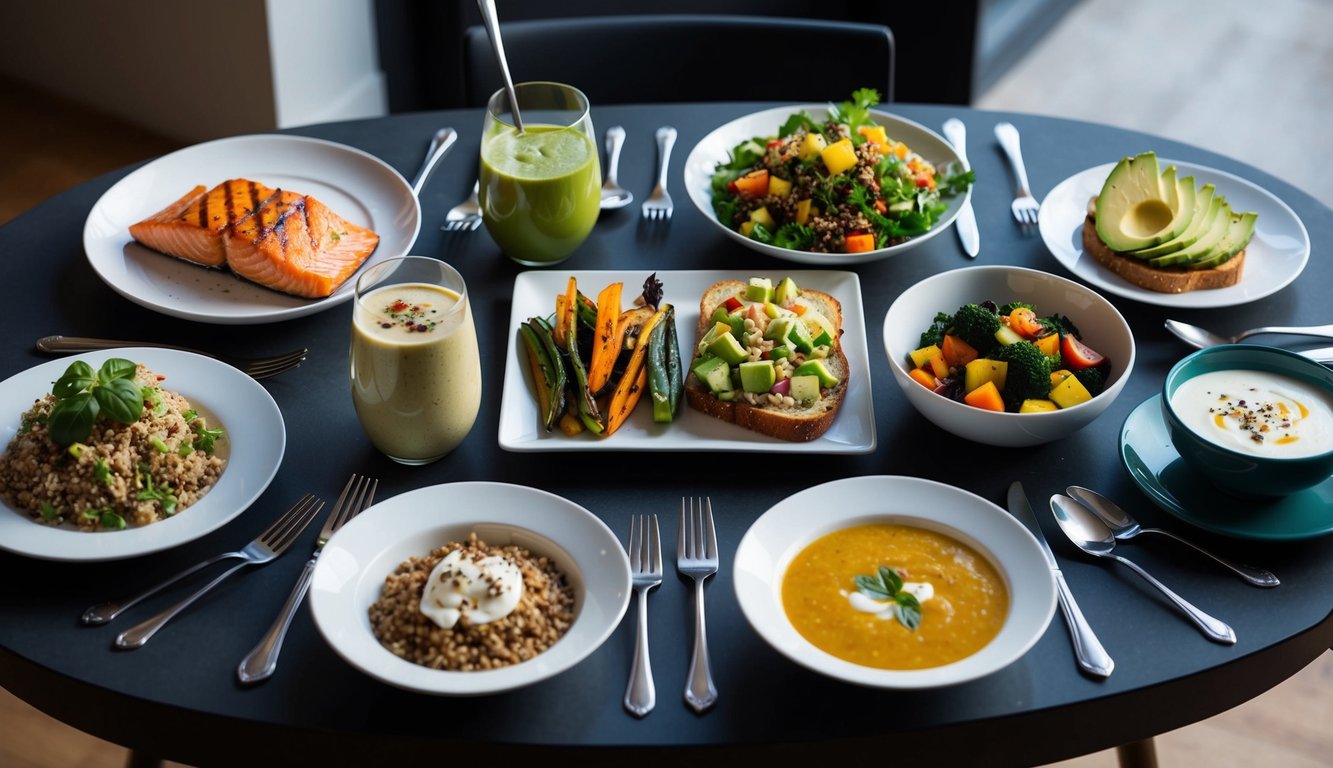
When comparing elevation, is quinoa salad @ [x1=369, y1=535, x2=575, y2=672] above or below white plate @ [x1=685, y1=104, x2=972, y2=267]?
below

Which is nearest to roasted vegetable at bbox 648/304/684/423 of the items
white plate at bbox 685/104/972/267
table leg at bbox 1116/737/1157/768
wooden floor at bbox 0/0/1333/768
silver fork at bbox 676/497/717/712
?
silver fork at bbox 676/497/717/712

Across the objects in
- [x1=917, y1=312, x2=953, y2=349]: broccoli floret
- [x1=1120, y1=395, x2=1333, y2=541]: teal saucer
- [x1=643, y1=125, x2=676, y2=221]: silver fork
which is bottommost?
[x1=1120, y1=395, x2=1333, y2=541]: teal saucer

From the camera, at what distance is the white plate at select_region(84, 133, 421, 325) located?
2.05 meters

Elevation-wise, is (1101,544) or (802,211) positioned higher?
(802,211)

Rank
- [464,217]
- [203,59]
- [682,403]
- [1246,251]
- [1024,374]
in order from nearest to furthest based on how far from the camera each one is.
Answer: [1024,374] < [682,403] < [1246,251] < [464,217] < [203,59]

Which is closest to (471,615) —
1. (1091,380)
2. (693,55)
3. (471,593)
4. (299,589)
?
(471,593)

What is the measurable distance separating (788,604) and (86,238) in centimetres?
150

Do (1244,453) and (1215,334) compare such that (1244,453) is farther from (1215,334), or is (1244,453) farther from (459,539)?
(459,539)

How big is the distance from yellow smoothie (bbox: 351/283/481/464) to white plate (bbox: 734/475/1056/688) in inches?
20.4

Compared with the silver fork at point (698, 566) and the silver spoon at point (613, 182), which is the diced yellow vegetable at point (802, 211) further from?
the silver fork at point (698, 566)

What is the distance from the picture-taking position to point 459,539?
158cm

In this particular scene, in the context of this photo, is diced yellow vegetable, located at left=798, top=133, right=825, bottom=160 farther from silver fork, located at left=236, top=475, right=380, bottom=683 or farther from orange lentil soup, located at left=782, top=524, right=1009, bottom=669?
silver fork, located at left=236, top=475, right=380, bottom=683

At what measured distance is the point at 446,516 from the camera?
5.20 feet

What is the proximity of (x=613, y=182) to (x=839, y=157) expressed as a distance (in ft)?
1.65
